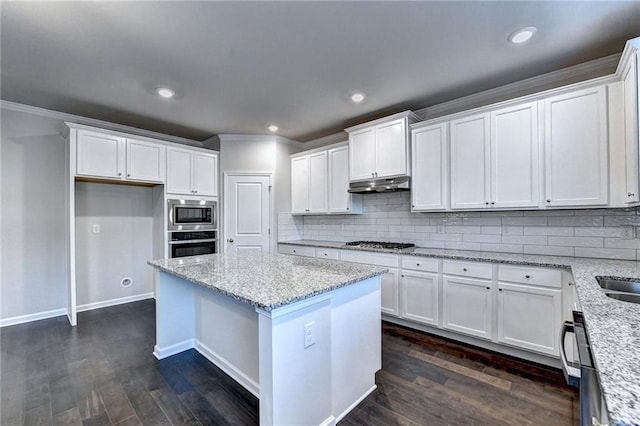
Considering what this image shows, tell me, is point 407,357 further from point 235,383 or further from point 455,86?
point 455,86

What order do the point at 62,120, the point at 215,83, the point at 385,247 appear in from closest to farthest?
the point at 215,83, the point at 385,247, the point at 62,120

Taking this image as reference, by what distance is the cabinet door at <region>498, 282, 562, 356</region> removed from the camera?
7.59 ft

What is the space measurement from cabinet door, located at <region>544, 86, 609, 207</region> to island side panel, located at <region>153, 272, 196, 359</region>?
3.41 metres

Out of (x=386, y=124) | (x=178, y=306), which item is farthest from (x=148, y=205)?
(x=386, y=124)

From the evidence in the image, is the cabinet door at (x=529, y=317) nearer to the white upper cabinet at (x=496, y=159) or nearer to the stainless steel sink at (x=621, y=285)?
the stainless steel sink at (x=621, y=285)

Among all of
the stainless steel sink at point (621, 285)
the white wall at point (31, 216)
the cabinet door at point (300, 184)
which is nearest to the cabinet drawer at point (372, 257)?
the cabinet door at point (300, 184)

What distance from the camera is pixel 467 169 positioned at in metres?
2.99

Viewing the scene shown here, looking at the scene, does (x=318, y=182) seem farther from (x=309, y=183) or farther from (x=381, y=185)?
(x=381, y=185)

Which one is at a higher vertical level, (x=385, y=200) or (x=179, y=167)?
(x=179, y=167)

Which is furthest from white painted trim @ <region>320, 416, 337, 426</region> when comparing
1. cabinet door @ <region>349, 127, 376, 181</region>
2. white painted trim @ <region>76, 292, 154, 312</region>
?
white painted trim @ <region>76, 292, 154, 312</region>

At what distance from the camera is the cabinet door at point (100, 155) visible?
133 inches

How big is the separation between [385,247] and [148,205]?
3734 millimetres

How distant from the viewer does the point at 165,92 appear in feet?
10.2

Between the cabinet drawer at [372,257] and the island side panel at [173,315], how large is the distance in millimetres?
1908
